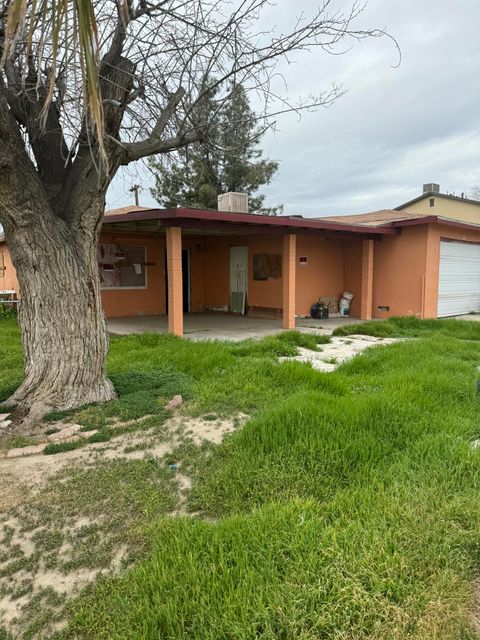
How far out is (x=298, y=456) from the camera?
3252 mm

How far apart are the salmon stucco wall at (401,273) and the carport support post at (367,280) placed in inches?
16.5

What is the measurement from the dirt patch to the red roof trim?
17.2ft

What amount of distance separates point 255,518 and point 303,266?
11070mm

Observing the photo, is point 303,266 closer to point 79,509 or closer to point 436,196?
point 79,509

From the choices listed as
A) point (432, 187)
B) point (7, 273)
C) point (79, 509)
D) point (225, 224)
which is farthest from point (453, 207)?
point (79, 509)

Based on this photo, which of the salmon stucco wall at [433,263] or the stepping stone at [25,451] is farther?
the salmon stucco wall at [433,263]

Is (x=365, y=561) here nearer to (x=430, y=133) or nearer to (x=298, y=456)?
(x=298, y=456)

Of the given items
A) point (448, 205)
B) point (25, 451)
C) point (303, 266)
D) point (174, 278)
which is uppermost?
point (448, 205)

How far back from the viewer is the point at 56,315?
14.8 feet

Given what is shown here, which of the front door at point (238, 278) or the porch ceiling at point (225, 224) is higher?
the porch ceiling at point (225, 224)

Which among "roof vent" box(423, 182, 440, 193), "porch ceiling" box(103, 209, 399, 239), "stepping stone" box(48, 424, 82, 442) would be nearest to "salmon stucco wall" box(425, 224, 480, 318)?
"porch ceiling" box(103, 209, 399, 239)

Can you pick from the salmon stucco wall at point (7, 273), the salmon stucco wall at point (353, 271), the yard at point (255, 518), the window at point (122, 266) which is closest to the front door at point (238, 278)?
the window at point (122, 266)

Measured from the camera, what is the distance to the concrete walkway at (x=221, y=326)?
9773mm

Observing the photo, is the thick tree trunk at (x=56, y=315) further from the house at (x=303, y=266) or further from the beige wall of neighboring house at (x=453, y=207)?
the beige wall of neighboring house at (x=453, y=207)
